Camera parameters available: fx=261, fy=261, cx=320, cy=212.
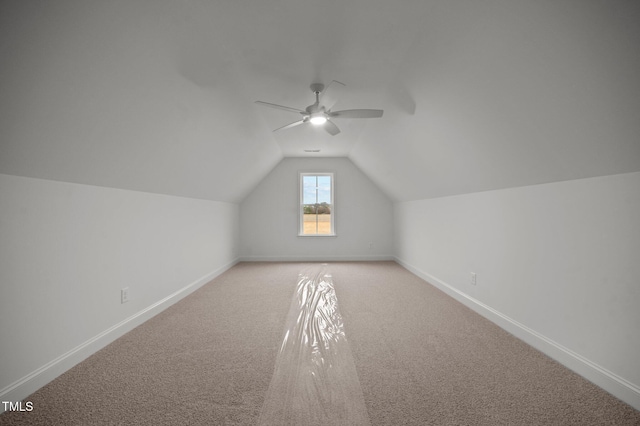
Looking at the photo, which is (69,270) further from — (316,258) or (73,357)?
A: (316,258)

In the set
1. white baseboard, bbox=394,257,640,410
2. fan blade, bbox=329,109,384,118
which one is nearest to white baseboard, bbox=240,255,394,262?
white baseboard, bbox=394,257,640,410

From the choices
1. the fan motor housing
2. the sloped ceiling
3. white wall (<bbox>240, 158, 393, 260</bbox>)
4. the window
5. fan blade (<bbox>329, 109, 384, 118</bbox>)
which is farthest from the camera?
the window

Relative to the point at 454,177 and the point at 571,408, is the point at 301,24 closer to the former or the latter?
the point at 454,177

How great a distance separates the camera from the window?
6113mm

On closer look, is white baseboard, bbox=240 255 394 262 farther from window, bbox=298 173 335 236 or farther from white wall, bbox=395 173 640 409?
white wall, bbox=395 173 640 409

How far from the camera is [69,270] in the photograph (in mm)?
1896

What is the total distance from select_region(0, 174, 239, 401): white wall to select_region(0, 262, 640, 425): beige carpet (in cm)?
17

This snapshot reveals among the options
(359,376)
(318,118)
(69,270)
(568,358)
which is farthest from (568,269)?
(69,270)

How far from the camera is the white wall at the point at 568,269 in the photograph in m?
1.55

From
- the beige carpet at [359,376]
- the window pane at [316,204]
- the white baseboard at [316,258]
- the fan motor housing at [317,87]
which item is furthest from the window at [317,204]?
the fan motor housing at [317,87]

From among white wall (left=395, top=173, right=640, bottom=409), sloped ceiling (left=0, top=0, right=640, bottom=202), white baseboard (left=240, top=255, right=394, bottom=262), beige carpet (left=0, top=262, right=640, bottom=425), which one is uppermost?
sloped ceiling (left=0, top=0, right=640, bottom=202)

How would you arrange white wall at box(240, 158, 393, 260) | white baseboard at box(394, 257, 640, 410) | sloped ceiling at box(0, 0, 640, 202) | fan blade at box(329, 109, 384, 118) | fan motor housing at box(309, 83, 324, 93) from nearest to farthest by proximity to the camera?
sloped ceiling at box(0, 0, 640, 202) < white baseboard at box(394, 257, 640, 410) < fan blade at box(329, 109, 384, 118) < fan motor housing at box(309, 83, 324, 93) < white wall at box(240, 158, 393, 260)

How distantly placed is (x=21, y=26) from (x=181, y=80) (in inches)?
35.0

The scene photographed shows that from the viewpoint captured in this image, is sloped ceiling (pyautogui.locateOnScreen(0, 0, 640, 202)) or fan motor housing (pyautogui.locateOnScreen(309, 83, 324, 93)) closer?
sloped ceiling (pyautogui.locateOnScreen(0, 0, 640, 202))
